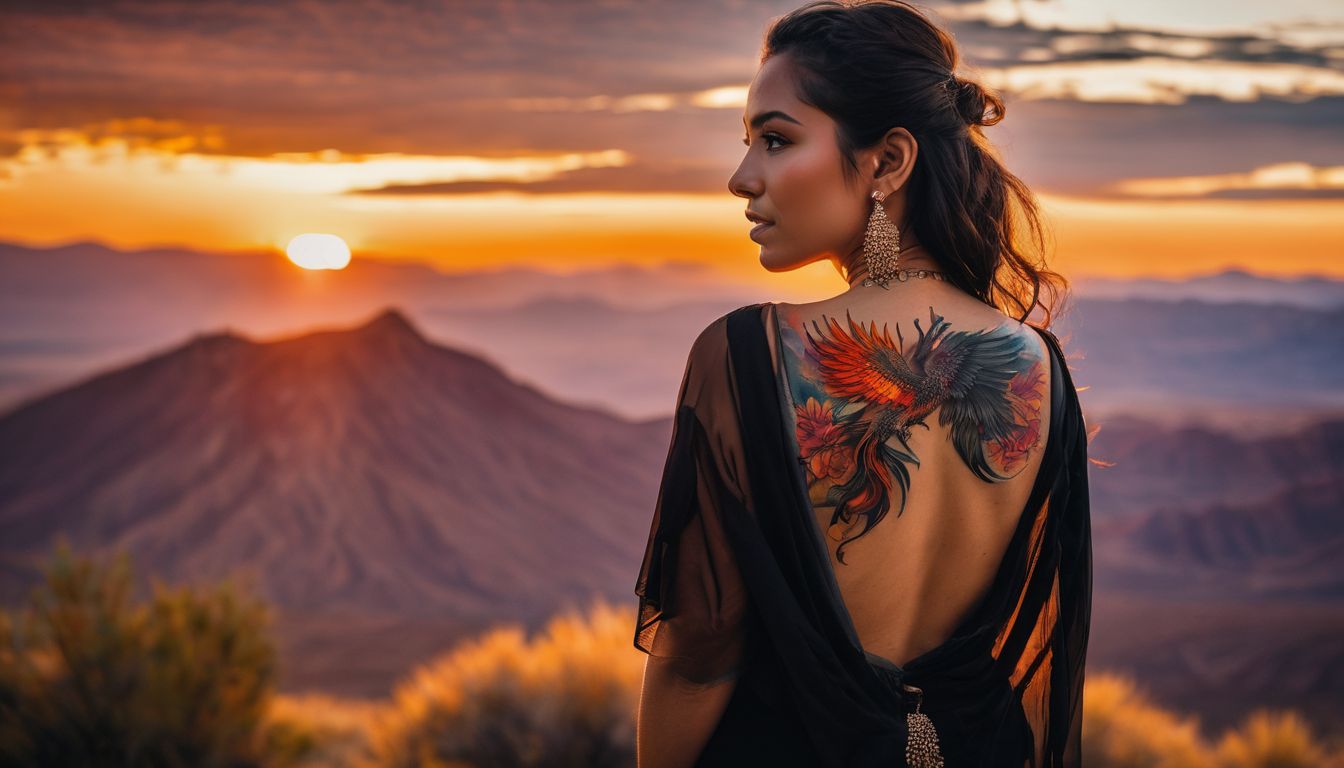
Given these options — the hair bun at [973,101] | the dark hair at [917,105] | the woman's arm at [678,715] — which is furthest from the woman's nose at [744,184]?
the woman's arm at [678,715]

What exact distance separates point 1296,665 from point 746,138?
15.1 metres

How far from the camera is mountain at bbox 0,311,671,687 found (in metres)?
21.5

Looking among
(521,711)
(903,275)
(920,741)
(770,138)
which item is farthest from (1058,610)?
(521,711)

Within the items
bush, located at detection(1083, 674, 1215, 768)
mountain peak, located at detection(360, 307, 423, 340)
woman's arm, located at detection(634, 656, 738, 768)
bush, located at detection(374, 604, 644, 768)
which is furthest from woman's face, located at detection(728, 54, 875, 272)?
mountain peak, located at detection(360, 307, 423, 340)

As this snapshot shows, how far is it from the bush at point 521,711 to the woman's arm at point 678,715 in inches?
178

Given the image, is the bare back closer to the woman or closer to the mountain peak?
the woman

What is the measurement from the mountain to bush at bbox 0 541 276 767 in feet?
41.3

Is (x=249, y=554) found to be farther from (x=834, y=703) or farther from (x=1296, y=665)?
(x=834, y=703)

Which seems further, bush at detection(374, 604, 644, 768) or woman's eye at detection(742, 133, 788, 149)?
bush at detection(374, 604, 644, 768)

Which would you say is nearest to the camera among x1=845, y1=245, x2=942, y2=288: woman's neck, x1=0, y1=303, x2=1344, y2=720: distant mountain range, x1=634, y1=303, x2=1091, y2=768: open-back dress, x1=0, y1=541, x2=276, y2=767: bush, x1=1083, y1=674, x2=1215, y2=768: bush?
x1=634, y1=303, x2=1091, y2=768: open-back dress

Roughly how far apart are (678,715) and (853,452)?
0.48m

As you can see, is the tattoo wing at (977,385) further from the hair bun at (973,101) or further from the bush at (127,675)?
the bush at (127,675)

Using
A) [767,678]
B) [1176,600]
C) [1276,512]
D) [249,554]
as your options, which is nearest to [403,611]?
[249,554]

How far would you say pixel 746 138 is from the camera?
2047mm
